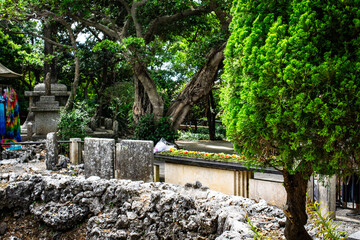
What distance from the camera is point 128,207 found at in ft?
21.5

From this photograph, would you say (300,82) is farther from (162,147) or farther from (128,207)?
(162,147)

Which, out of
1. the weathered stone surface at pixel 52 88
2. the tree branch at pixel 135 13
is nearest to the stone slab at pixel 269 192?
the tree branch at pixel 135 13

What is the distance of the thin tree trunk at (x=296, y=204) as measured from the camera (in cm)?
355

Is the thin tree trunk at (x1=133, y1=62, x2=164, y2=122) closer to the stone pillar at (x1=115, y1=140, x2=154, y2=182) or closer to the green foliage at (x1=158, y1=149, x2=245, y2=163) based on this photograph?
the green foliage at (x1=158, y1=149, x2=245, y2=163)

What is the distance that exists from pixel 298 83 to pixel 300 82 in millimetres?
18

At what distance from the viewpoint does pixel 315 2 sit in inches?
108

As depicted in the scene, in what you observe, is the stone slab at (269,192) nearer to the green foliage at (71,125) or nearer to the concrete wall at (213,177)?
the concrete wall at (213,177)

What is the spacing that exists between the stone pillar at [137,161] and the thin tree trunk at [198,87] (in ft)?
21.2

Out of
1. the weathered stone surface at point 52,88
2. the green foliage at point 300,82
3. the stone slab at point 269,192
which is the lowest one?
the stone slab at point 269,192

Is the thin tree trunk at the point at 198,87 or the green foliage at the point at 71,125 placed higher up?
the thin tree trunk at the point at 198,87

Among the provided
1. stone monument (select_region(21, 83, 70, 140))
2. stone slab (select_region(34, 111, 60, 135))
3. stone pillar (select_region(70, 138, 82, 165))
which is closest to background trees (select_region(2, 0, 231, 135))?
stone monument (select_region(21, 83, 70, 140))

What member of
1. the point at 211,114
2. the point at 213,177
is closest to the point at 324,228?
the point at 213,177

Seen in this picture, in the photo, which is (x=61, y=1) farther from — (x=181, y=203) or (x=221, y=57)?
(x=181, y=203)

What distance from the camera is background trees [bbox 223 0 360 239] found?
2.70 m
